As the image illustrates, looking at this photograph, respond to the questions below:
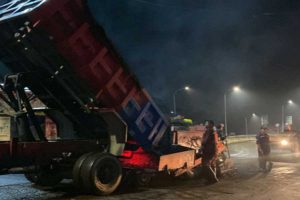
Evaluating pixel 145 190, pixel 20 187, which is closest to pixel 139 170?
pixel 145 190

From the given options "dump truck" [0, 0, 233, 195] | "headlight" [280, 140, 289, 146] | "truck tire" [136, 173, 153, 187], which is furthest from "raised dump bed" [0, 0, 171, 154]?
"headlight" [280, 140, 289, 146]

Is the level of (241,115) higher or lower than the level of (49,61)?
higher

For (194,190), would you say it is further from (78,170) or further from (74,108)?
(74,108)

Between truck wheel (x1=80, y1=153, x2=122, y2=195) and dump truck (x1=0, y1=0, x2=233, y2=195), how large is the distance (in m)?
0.02

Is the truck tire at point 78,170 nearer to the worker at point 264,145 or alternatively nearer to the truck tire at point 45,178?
the truck tire at point 45,178

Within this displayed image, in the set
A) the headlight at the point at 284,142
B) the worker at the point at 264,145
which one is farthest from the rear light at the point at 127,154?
the headlight at the point at 284,142

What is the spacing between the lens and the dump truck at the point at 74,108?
7.16 m

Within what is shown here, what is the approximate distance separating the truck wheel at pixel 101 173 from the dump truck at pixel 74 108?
0.02 metres

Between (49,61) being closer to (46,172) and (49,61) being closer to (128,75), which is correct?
(128,75)

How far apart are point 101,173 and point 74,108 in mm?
1714

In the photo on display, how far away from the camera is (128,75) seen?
8.34 meters

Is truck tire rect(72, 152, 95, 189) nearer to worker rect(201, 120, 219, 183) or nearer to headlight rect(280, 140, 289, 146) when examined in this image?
worker rect(201, 120, 219, 183)

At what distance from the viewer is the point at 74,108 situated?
8.87 m

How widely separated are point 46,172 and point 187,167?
3.16 m
